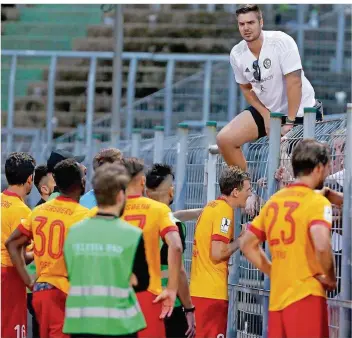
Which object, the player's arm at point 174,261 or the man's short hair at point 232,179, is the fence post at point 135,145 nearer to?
the man's short hair at point 232,179

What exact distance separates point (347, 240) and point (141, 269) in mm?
1836

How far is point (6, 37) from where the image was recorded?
28.3m

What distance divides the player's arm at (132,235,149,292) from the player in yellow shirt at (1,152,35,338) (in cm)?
233

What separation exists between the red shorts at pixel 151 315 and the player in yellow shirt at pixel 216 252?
133 cm

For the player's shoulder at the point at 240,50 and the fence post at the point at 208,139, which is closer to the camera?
the player's shoulder at the point at 240,50

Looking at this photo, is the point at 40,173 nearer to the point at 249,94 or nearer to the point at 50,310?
the point at 249,94

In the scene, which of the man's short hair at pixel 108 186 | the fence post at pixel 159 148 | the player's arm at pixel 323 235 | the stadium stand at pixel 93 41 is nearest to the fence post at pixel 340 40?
the stadium stand at pixel 93 41

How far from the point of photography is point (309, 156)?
8.24m

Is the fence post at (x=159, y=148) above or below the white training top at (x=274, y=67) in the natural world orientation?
below

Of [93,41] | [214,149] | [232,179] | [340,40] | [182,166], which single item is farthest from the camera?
[93,41]

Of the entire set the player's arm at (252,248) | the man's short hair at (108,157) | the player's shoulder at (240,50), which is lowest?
the player's arm at (252,248)

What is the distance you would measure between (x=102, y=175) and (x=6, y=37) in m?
20.9

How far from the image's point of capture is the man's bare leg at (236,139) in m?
11.1

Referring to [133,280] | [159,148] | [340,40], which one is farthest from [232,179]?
[340,40]
